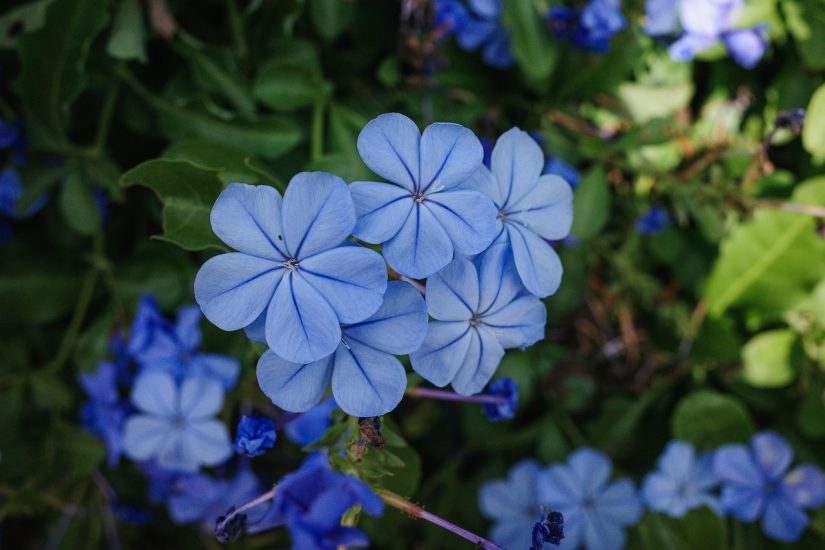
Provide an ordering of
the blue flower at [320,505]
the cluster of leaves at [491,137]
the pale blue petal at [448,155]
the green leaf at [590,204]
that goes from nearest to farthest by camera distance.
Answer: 1. the blue flower at [320,505]
2. the pale blue petal at [448,155]
3. the cluster of leaves at [491,137]
4. the green leaf at [590,204]

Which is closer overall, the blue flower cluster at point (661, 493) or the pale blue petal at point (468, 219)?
the pale blue petal at point (468, 219)

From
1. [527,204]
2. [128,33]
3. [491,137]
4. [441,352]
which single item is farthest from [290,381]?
[491,137]

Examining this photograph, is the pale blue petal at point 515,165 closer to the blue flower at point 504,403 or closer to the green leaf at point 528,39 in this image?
the blue flower at point 504,403

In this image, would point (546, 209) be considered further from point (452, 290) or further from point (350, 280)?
point (350, 280)

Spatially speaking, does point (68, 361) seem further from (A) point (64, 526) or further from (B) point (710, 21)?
(B) point (710, 21)

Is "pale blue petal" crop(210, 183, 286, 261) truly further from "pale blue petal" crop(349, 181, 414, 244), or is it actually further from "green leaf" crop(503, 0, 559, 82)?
"green leaf" crop(503, 0, 559, 82)

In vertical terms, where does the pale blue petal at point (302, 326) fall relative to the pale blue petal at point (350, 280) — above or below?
below

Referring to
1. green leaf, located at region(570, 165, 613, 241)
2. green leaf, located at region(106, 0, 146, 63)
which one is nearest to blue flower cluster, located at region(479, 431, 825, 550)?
green leaf, located at region(570, 165, 613, 241)

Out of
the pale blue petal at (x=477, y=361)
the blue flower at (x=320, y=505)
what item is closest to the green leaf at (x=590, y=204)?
the pale blue petal at (x=477, y=361)
